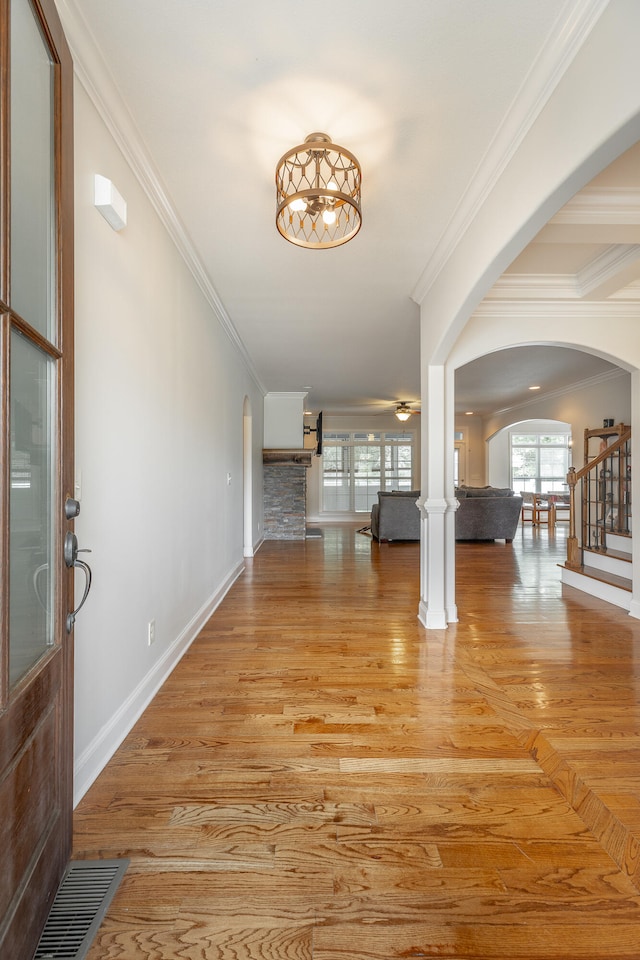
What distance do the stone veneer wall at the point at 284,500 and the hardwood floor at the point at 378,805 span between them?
463cm

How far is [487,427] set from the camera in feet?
34.1

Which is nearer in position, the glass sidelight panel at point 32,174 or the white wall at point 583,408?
the glass sidelight panel at point 32,174

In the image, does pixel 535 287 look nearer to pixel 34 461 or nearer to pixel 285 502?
pixel 34 461

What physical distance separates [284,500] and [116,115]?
624cm

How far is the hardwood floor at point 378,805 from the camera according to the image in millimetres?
1104

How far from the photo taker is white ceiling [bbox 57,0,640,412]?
4.48 ft

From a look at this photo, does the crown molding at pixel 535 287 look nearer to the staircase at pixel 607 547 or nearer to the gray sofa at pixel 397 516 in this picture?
the staircase at pixel 607 547

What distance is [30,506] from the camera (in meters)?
1.08

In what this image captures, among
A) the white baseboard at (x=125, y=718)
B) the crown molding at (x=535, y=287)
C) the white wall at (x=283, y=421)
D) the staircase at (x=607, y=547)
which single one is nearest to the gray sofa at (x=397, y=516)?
the white wall at (x=283, y=421)

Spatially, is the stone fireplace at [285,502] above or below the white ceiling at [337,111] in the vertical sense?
below

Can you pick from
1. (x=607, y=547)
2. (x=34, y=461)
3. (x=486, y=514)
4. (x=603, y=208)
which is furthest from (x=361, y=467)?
(x=34, y=461)

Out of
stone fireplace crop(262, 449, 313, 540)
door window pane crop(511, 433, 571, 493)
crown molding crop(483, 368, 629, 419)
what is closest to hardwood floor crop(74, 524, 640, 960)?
crown molding crop(483, 368, 629, 419)

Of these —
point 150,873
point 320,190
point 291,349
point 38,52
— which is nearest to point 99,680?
point 150,873

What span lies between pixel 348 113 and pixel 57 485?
5.84 feet
